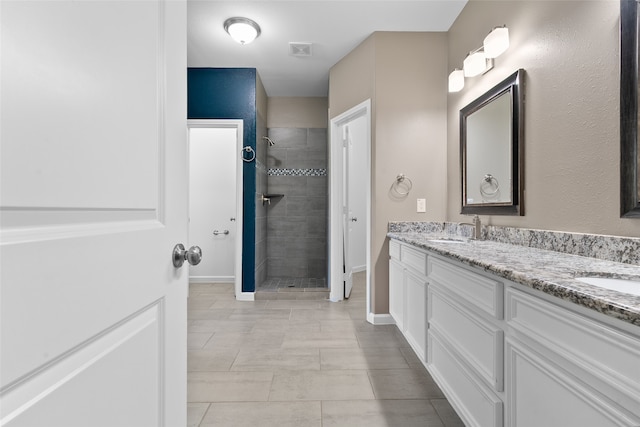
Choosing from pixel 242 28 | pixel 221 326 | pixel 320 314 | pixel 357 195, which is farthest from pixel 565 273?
pixel 357 195

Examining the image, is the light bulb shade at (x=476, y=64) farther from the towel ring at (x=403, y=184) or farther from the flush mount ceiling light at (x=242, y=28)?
the flush mount ceiling light at (x=242, y=28)

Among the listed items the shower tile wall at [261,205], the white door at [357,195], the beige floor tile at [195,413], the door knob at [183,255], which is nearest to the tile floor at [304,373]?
the beige floor tile at [195,413]

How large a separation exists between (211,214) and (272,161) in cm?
113

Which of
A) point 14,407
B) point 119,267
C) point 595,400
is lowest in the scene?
point 595,400

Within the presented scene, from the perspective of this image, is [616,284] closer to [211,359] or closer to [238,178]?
[211,359]

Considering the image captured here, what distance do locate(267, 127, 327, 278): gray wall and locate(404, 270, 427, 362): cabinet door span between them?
230cm

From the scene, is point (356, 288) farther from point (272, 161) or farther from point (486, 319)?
point (486, 319)

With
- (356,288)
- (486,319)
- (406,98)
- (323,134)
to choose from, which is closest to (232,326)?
(356,288)

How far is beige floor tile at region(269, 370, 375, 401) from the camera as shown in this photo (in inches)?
68.2

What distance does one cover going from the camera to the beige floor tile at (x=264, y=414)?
152cm

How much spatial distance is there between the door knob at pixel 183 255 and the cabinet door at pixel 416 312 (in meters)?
1.46

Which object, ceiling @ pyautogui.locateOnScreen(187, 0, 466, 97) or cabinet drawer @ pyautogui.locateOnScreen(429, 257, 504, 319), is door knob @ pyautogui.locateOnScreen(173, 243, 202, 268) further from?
ceiling @ pyautogui.locateOnScreen(187, 0, 466, 97)

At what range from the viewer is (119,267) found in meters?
0.59

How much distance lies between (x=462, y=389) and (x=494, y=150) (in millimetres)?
1483
